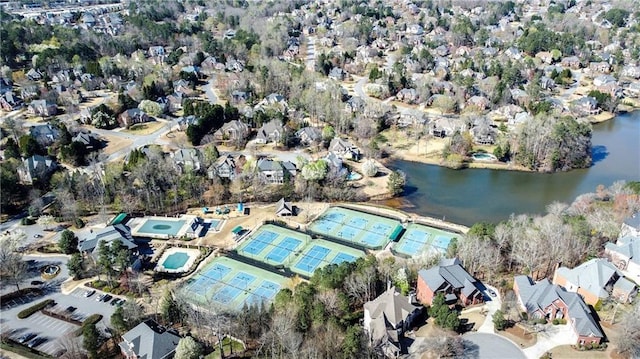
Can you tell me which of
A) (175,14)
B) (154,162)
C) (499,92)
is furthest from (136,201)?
(175,14)

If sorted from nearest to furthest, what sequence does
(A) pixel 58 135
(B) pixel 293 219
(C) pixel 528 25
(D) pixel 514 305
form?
(D) pixel 514 305
(B) pixel 293 219
(A) pixel 58 135
(C) pixel 528 25

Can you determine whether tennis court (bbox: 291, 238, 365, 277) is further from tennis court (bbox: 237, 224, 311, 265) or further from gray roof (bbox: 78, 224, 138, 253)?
gray roof (bbox: 78, 224, 138, 253)

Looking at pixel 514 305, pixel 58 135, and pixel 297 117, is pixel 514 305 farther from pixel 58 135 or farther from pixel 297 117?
pixel 58 135

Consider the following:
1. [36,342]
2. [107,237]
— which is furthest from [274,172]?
[36,342]

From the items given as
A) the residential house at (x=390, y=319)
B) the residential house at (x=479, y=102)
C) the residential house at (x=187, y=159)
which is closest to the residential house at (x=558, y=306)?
the residential house at (x=390, y=319)

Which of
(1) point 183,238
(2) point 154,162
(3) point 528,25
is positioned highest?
(3) point 528,25

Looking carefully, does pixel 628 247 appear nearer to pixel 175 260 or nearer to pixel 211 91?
pixel 175 260
